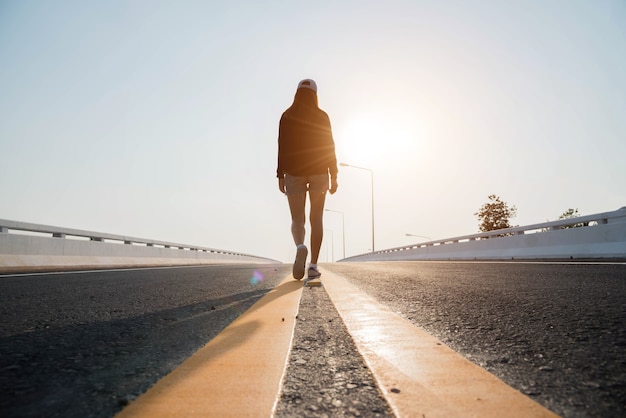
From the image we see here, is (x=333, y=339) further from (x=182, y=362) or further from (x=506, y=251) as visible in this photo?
(x=506, y=251)

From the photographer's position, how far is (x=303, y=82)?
604 cm

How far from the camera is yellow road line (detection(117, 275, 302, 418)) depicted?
99 cm

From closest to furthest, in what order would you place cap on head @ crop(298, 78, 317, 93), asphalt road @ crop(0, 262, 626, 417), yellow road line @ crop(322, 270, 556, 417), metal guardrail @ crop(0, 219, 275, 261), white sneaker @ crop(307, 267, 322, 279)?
yellow road line @ crop(322, 270, 556, 417)
asphalt road @ crop(0, 262, 626, 417)
white sneaker @ crop(307, 267, 322, 279)
cap on head @ crop(298, 78, 317, 93)
metal guardrail @ crop(0, 219, 275, 261)

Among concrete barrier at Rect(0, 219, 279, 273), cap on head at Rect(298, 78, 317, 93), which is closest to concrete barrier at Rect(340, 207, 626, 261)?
cap on head at Rect(298, 78, 317, 93)

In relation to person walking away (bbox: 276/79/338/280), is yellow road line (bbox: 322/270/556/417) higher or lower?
lower

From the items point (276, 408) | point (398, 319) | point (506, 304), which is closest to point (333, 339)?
point (398, 319)

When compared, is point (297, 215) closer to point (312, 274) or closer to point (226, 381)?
point (312, 274)

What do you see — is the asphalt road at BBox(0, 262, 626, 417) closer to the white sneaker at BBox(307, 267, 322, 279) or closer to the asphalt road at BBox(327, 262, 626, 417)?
the asphalt road at BBox(327, 262, 626, 417)

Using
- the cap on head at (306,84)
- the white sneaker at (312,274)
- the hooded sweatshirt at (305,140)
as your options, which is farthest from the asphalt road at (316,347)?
the cap on head at (306,84)

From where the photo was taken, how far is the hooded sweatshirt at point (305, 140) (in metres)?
5.77

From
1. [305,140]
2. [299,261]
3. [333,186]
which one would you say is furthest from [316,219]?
[305,140]

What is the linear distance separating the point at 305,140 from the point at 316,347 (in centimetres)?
448

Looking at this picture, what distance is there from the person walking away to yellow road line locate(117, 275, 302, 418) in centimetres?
384

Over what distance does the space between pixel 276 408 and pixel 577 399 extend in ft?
2.47
